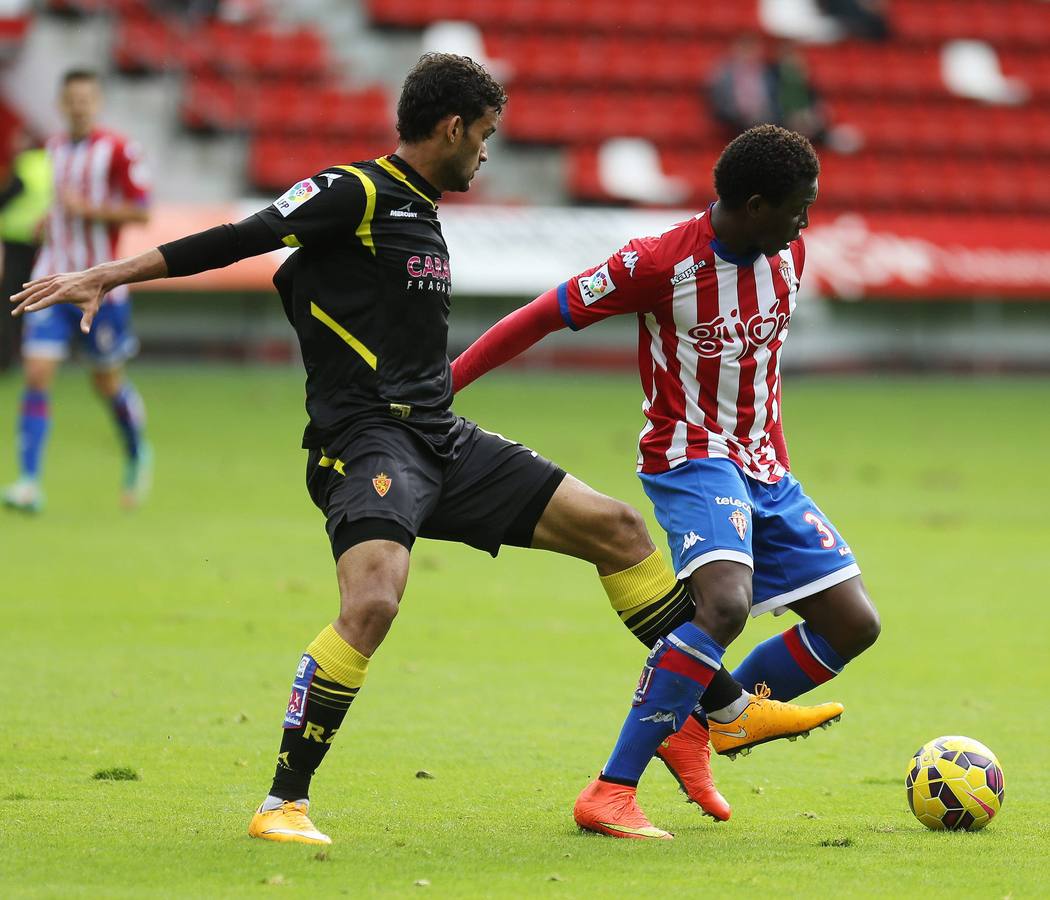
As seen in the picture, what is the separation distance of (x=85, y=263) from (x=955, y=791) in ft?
27.3

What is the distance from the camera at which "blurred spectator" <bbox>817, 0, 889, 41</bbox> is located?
87.1ft

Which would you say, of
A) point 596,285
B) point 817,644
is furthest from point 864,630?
point 596,285

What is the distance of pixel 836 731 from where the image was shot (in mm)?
6152

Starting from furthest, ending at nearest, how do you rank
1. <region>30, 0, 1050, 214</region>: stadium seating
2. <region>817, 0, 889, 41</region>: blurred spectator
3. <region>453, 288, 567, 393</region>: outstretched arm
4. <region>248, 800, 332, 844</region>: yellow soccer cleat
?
<region>817, 0, 889, 41</region>: blurred spectator → <region>30, 0, 1050, 214</region>: stadium seating → <region>453, 288, 567, 393</region>: outstretched arm → <region>248, 800, 332, 844</region>: yellow soccer cleat

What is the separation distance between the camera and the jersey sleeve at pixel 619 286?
5.14m

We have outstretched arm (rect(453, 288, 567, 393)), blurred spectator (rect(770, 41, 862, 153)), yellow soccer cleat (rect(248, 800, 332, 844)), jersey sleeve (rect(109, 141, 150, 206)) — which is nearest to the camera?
yellow soccer cleat (rect(248, 800, 332, 844))

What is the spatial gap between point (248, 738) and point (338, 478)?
4.46 ft

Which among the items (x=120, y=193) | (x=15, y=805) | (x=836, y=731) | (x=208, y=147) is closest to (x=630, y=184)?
(x=208, y=147)

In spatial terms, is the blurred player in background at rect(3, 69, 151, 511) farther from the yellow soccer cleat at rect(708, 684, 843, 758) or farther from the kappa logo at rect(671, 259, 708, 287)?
the yellow soccer cleat at rect(708, 684, 843, 758)

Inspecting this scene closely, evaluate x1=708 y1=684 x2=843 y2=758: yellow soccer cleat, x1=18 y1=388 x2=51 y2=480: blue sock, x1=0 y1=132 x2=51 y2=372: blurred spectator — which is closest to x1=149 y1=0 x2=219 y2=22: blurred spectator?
x1=0 y1=132 x2=51 y2=372: blurred spectator

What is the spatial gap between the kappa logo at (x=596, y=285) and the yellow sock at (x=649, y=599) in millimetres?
770

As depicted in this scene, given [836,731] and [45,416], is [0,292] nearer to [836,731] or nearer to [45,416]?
[45,416]

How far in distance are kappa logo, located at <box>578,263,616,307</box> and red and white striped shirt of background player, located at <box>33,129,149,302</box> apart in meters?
6.37

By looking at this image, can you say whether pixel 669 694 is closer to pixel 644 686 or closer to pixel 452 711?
pixel 644 686
